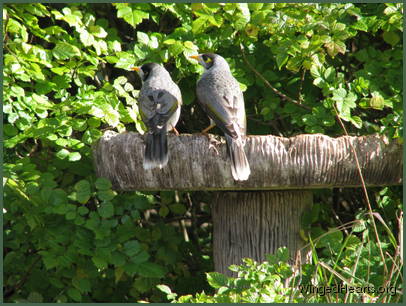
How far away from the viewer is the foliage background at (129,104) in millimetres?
4258

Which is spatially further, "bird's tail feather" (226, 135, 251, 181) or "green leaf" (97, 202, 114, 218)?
"green leaf" (97, 202, 114, 218)

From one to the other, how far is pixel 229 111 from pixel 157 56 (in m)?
0.81

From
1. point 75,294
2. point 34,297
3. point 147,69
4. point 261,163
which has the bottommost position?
point 34,297

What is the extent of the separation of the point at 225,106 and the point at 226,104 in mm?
22

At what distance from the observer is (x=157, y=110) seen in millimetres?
4223

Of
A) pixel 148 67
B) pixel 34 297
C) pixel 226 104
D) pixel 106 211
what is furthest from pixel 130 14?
pixel 34 297

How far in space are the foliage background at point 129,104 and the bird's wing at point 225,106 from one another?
345mm

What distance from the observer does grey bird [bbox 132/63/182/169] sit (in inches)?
147

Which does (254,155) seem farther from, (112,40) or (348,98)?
(112,40)

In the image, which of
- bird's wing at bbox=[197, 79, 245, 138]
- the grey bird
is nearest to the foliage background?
the grey bird

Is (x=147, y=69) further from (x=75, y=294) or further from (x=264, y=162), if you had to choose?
(x=75, y=294)

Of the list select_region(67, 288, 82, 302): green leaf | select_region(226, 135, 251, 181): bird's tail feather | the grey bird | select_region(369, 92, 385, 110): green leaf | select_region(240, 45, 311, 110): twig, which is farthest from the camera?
select_region(240, 45, 311, 110): twig

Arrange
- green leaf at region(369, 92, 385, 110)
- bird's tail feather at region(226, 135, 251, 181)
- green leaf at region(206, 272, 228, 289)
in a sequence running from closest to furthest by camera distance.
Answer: green leaf at region(206, 272, 228, 289) < bird's tail feather at region(226, 135, 251, 181) < green leaf at region(369, 92, 385, 110)

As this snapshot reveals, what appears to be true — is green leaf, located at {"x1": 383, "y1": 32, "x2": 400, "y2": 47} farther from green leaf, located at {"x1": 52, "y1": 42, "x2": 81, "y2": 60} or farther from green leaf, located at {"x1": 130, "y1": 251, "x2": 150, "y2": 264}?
green leaf, located at {"x1": 130, "y1": 251, "x2": 150, "y2": 264}
